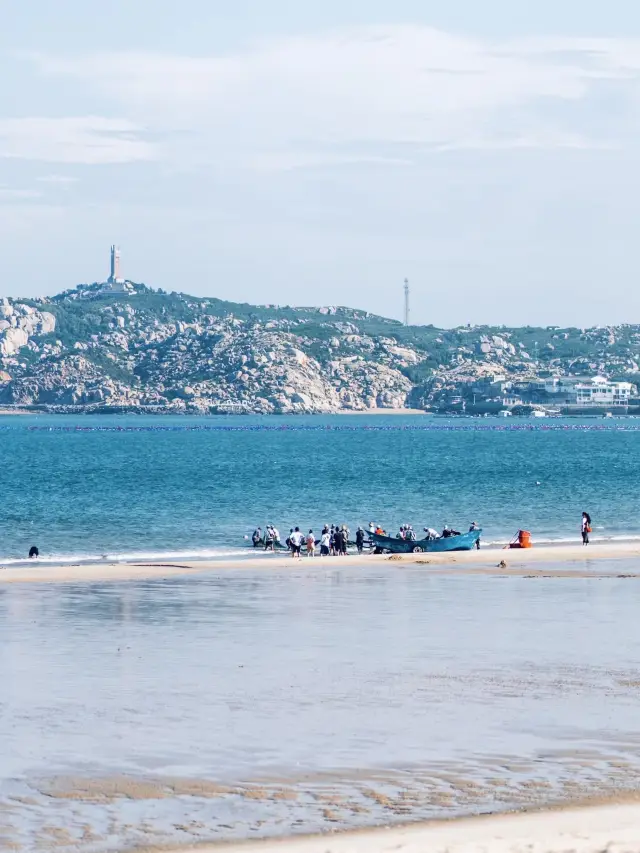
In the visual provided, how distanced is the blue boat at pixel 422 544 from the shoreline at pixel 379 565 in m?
1.17

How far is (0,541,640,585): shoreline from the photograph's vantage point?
156ft

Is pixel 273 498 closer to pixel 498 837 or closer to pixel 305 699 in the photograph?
pixel 305 699

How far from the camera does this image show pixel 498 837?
15570 millimetres

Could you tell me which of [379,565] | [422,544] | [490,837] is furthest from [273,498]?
[490,837]

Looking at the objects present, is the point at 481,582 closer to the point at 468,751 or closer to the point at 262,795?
the point at 468,751

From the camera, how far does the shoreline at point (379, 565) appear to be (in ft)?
156

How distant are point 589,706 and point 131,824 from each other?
9520 mm

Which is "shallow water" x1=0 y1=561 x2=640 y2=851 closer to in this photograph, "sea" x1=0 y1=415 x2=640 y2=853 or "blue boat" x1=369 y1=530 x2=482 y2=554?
"sea" x1=0 y1=415 x2=640 y2=853

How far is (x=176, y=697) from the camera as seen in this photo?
80.0 ft

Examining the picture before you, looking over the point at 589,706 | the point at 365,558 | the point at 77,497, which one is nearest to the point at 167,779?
the point at 589,706

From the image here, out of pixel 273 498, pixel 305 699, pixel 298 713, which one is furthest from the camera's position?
pixel 273 498

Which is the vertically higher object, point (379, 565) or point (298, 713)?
point (298, 713)

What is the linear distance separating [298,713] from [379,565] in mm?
29371

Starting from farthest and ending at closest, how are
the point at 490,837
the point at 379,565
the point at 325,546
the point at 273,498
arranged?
the point at 273,498 < the point at 325,546 < the point at 379,565 < the point at 490,837
